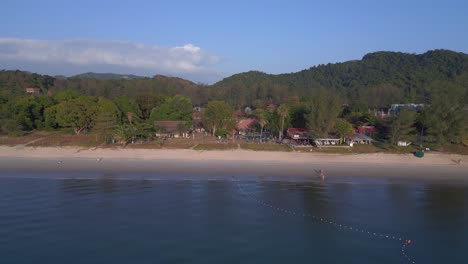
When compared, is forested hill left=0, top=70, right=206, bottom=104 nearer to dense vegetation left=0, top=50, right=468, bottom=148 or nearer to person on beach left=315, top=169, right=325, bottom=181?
dense vegetation left=0, top=50, right=468, bottom=148

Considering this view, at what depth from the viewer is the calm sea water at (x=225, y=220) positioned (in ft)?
50.3

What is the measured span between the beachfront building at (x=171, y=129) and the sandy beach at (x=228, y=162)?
843 centimetres

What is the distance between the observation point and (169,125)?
46.8 meters

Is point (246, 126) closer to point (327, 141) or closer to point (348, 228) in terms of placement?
point (327, 141)

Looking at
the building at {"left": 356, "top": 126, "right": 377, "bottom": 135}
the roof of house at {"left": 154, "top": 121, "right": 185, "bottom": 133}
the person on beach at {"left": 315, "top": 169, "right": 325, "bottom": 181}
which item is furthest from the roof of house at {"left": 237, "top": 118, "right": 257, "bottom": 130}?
the person on beach at {"left": 315, "top": 169, "right": 325, "bottom": 181}

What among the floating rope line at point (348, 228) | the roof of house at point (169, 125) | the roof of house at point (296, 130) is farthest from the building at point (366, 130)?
the floating rope line at point (348, 228)

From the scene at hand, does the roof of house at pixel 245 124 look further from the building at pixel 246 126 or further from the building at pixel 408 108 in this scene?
the building at pixel 408 108

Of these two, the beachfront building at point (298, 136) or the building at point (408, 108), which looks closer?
the beachfront building at point (298, 136)

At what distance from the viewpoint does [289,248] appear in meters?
15.9

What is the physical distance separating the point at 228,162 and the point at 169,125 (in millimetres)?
15363

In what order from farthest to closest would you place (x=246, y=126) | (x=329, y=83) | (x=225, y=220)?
(x=329, y=83)
(x=246, y=126)
(x=225, y=220)

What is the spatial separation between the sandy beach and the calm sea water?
2862 millimetres

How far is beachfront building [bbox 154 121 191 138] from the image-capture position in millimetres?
45734

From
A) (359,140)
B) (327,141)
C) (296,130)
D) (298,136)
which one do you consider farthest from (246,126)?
(359,140)
